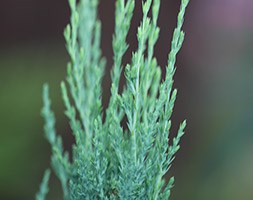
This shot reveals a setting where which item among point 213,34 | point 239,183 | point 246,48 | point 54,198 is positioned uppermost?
point 213,34

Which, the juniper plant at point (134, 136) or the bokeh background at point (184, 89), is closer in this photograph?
the juniper plant at point (134, 136)

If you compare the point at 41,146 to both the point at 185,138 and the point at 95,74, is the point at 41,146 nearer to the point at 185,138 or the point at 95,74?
the point at 185,138

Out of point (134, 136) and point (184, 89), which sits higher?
point (184, 89)

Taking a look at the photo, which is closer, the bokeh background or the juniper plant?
the juniper plant

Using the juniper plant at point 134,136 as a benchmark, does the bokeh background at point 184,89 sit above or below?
above

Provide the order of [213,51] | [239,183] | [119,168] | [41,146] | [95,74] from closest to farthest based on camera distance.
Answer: [119,168]
[95,74]
[239,183]
[41,146]
[213,51]

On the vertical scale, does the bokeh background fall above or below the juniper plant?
above

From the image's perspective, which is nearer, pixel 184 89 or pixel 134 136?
pixel 134 136

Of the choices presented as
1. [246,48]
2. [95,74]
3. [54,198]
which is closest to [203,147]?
[246,48]
